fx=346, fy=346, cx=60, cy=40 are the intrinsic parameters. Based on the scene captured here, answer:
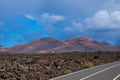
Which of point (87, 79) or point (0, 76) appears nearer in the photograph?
point (87, 79)

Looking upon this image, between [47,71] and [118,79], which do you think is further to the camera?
[47,71]

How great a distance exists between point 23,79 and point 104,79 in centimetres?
618

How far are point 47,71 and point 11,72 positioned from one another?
4470mm

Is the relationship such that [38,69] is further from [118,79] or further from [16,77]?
[118,79]

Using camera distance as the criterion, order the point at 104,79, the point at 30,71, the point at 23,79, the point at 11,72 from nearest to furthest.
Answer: the point at 104,79 < the point at 23,79 < the point at 11,72 < the point at 30,71

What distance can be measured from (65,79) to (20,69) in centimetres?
775

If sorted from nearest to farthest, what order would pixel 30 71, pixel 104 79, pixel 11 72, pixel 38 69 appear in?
pixel 104 79 < pixel 11 72 < pixel 30 71 < pixel 38 69

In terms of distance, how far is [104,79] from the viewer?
2416 centimetres

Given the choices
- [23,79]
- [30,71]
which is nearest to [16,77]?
[23,79]

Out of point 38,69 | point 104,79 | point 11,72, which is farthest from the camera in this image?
point 38,69

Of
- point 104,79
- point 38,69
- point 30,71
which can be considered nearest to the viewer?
point 104,79

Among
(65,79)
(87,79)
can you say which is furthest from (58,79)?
(87,79)

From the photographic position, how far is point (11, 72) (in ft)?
96.0

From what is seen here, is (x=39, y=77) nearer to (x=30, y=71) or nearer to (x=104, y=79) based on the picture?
(x=30, y=71)
